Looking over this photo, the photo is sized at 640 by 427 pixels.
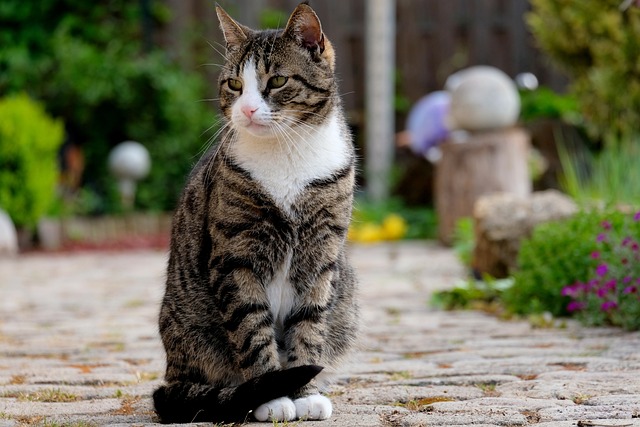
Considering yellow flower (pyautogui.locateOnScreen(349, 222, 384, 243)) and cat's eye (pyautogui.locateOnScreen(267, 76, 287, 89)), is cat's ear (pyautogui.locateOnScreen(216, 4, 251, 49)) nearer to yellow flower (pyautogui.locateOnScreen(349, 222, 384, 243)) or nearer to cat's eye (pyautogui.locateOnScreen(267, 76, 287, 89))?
cat's eye (pyautogui.locateOnScreen(267, 76, 287, 89))

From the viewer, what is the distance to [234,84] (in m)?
3.05

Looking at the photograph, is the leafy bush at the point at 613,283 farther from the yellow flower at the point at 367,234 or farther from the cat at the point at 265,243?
the yellow flower at the point at 367,234

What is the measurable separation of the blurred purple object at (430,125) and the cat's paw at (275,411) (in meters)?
8.08

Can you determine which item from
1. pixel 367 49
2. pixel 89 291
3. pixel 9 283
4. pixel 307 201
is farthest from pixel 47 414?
pixel 367 49

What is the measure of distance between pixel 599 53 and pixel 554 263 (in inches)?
156

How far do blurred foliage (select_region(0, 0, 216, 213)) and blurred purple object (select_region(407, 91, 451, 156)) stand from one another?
8.12 feet

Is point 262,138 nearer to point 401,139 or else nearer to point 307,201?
point 307,201

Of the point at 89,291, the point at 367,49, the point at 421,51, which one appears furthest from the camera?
the point at 421,51

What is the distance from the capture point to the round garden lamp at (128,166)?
34.1 ft

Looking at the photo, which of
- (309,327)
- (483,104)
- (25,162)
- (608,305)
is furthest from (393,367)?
(25,162)

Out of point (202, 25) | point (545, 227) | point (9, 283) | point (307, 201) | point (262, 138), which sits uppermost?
point (202, 25)

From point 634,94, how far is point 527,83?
4011mm

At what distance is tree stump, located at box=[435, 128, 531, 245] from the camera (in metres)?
8.71

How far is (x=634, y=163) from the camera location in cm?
666
